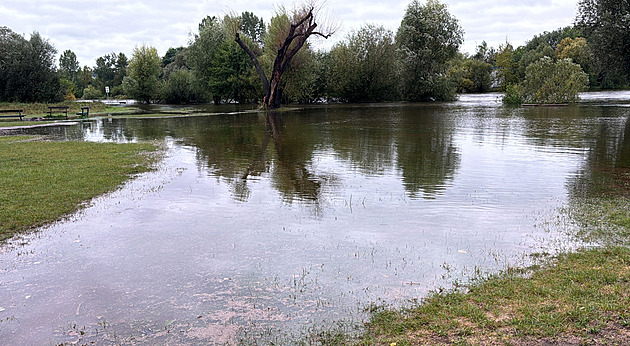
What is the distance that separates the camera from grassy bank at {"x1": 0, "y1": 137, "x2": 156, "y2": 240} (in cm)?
848

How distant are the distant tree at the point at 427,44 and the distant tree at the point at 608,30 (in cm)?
2088

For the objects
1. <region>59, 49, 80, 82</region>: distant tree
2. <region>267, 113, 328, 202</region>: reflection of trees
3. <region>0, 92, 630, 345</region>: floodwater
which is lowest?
<region>0, 92, 630, 345</region>: floodwater

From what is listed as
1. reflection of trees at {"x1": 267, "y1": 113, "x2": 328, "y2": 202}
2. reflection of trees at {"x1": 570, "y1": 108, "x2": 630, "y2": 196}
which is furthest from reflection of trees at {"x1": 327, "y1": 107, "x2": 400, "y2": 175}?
reflection of trees at {"x1": 570, "y1": 108, "x2": 630, "y2": 196}

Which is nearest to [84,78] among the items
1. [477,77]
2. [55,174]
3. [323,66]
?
[323,66]

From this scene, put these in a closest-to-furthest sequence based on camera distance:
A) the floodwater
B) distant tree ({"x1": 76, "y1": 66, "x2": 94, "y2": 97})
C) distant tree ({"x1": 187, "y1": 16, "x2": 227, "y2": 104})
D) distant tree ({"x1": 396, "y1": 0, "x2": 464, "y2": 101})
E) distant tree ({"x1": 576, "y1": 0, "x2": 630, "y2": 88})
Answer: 1. the floodwater
2. distant tree ({"x1": 576, "y1": 0, "x2": 630, "y2": 88})
3. distant tree ({"x1": 396, "y1": 0, "x2": 464, "y2": 101})
4. distant tree ({"x1": 187, "y1": 16, "x2": 227, "y2": 104})
5. distant tree ({"x1": 76, "y1": 66, "x2": 94, "y2": 97})

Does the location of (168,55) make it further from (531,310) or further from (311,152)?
(531,310)

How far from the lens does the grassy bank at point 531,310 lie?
13.3ft

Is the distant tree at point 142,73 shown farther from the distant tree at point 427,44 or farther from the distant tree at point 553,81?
the distant tree at point 553,81

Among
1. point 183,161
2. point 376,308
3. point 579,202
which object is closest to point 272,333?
point 376,308

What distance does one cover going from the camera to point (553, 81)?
1681 inches

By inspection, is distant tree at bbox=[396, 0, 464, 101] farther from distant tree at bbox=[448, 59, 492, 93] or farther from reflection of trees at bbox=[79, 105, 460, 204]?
distant tree at bbox=[448, 59, 492, 93]

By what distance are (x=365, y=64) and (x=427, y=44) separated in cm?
846

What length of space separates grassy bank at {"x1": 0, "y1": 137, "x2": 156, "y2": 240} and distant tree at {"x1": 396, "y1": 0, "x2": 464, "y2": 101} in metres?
44.5

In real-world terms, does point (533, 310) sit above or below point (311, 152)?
below
